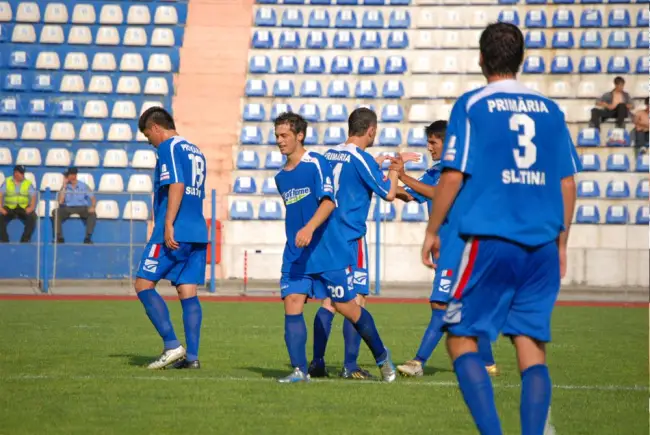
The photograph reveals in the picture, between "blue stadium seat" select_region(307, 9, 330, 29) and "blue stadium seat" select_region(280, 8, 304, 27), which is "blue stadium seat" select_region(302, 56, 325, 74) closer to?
"blue stadium seat" select_region(307, 9, 330, 29)

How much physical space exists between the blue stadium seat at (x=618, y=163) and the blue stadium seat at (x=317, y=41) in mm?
7385

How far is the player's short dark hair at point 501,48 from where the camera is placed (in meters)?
5.68

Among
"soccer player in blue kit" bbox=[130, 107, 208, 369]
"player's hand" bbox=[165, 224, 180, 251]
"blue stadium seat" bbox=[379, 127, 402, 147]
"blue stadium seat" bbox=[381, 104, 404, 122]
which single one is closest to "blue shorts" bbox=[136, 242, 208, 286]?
"soccer player in blue kit" bbox=[130, 107, 208, 369]

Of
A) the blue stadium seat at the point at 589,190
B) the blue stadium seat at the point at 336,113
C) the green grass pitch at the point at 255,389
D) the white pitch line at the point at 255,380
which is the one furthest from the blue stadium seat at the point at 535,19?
the white pitch line at the point at 255,380

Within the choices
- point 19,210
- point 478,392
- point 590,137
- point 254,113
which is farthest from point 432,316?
point 254,113

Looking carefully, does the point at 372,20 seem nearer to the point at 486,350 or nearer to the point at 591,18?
the point at 591,18

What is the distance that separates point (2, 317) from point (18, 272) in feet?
20.5

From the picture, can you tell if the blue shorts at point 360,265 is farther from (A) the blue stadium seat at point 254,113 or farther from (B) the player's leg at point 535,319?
(A) the blue stadium seat at point 254,113

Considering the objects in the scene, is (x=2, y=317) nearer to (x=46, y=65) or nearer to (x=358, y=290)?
(x=358, y=290)

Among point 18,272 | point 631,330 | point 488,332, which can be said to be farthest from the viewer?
point 18,272

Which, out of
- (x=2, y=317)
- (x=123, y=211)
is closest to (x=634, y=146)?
(x=123, y=211)

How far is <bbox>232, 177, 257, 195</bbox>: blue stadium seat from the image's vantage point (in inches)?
1030

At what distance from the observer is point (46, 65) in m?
29.0

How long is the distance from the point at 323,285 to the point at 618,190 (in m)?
18.0
